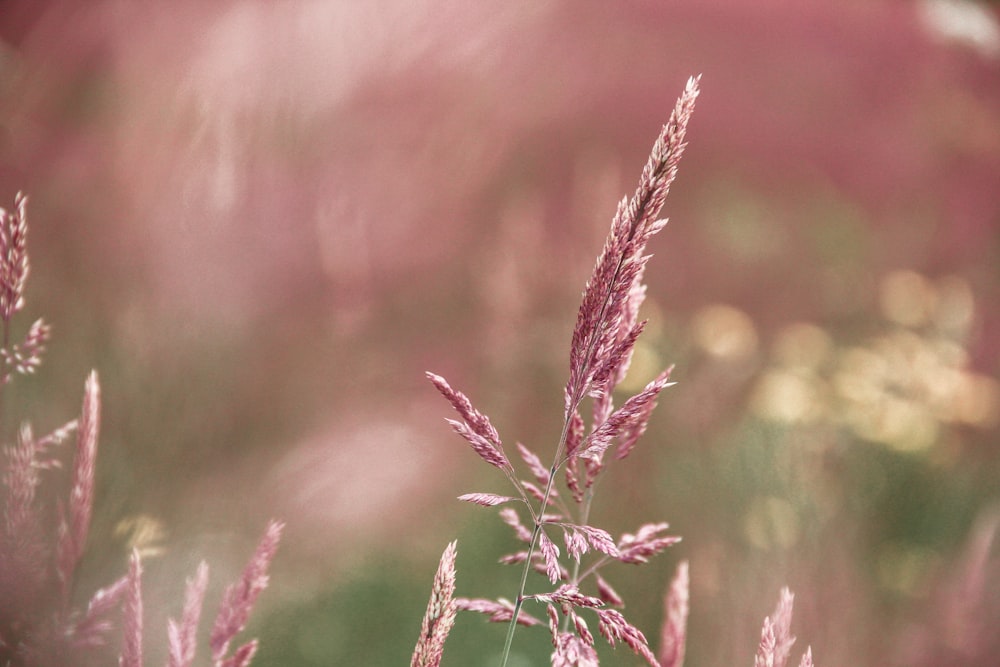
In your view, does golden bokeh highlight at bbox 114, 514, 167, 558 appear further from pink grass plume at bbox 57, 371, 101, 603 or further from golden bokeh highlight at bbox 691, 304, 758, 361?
golden bokeh highlight at bbox 691, 304, 758, 361

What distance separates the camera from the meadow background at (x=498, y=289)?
0.94m

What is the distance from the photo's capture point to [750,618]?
3.34ft

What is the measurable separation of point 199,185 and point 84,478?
411mm

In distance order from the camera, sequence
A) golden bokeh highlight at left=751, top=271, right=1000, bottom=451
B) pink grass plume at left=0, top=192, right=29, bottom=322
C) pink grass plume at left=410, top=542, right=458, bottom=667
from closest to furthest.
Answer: pink grass plume at left=410, top=542, right=458, bottom=667, pink grass plume at left=0, top=192, right=29, bottom=322, golden bokeh highlight at left=751, top=271, right=1000, bottom=451

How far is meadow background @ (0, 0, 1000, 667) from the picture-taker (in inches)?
37.1

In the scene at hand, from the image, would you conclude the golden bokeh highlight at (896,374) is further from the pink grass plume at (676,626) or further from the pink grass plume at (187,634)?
the pink grass plume at (187,634)

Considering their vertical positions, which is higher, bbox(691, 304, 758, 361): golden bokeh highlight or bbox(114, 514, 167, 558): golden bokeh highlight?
bbox(114, 514, 167, 558): golden bokeh highlight

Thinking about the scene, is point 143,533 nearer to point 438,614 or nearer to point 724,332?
point 438,614

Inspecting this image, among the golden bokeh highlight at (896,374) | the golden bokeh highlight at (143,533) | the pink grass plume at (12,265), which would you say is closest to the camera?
the pink grass plume at (12,265)

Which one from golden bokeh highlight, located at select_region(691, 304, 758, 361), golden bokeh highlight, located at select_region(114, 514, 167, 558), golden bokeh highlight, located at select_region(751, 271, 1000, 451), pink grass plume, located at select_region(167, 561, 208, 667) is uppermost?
pink grass plume, located at select_region(167, 561, 208, 667)

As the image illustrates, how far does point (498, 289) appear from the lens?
1044 mm

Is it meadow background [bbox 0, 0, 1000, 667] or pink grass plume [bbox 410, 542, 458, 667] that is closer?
pink grass plume [bbox 410, 542, 458, 667]

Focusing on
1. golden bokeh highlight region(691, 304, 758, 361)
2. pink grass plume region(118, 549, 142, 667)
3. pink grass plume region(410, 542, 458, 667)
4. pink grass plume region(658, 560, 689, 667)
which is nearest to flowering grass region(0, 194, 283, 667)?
pink grass plume region(118, 549, 142, 667)

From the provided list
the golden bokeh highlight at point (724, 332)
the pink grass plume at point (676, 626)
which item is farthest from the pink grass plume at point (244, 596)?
the golden bokeh highlight at point (724, 332)
